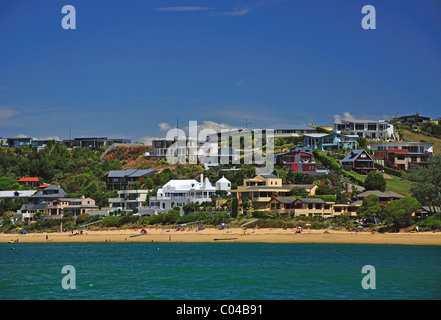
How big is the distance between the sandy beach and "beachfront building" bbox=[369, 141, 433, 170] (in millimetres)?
39985

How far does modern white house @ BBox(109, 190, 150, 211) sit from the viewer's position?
96.0 m

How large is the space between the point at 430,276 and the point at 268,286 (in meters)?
12.5

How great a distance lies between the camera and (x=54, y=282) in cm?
4466

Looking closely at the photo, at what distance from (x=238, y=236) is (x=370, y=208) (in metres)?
16.0

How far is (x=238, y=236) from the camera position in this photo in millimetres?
70125

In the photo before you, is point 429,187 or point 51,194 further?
point 51,194

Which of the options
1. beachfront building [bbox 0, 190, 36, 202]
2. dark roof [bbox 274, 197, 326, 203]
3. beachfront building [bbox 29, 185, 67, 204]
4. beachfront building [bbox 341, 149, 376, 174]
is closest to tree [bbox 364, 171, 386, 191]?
dark roof [bbox 274, 197, 326, 203]

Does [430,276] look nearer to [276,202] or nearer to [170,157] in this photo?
[276,202]

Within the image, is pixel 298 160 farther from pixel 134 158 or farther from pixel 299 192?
pixel 134 158

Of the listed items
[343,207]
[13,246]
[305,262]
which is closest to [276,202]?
[343,207]

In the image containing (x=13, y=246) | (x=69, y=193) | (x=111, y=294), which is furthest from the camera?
(x=69, y=193)

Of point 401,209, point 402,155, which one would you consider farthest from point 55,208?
point 402,155

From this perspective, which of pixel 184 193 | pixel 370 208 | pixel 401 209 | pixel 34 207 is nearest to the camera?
pixel 401 209
